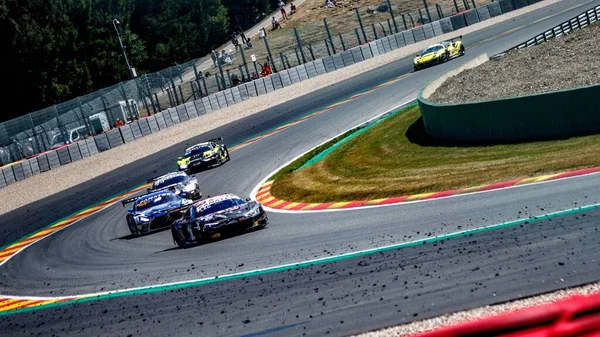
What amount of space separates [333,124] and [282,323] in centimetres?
2639

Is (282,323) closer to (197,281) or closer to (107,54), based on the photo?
(197,281)

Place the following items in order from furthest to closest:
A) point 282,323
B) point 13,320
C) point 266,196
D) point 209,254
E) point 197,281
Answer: point 266,196 < point 209,254 < point 13,320 < point 197,281 < point 282,323

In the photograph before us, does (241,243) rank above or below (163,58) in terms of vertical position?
below

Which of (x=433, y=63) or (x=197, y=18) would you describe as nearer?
(x=433, y=63)

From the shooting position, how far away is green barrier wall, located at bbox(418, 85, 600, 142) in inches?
816

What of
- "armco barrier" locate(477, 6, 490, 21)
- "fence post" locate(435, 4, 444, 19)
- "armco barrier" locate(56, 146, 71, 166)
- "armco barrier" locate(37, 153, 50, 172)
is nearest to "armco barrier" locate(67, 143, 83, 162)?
"armco barrier" locate(56, 146, 71, 166)

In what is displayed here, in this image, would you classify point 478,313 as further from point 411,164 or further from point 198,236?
point 411,164

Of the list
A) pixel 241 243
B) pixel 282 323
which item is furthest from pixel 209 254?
pixel 282 323

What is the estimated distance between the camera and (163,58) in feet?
258

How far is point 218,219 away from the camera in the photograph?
66.2 ft

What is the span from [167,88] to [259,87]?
5693 mm

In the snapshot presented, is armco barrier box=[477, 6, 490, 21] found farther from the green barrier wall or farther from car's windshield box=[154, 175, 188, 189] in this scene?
car's windshield box=[154, 175, 188, 189]

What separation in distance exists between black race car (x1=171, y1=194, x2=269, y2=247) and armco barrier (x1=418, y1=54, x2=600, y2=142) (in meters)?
6.83

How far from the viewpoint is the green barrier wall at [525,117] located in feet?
68.0
